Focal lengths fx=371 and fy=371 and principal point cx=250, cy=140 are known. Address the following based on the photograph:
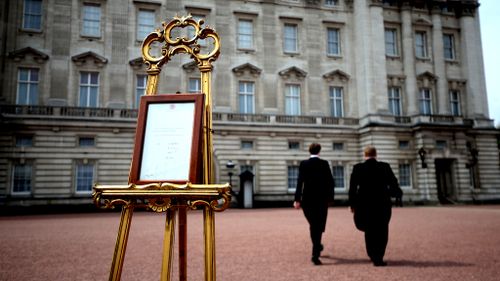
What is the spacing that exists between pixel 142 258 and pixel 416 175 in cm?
2606

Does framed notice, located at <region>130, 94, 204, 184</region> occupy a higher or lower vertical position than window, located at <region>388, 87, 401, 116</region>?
lower

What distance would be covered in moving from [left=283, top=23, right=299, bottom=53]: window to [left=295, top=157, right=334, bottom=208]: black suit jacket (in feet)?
76.0

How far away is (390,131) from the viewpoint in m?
27.8

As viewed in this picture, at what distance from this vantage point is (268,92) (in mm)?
27891

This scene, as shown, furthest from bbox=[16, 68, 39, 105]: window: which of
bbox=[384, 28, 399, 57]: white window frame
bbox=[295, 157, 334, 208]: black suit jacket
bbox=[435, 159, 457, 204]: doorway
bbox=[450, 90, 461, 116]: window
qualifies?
bbox=[450, 90, 461, 116]: window

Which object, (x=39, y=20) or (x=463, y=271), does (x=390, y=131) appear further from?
(x=39, y=20)

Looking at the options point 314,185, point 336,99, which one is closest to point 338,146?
point 336,99

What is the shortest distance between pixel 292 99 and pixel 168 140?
1012 inches

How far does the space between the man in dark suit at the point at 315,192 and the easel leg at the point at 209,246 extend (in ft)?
12.6

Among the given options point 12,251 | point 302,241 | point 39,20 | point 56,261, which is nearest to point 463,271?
point 302,241

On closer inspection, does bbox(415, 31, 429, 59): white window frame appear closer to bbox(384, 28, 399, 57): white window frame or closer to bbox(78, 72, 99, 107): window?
bbox(384, 28, 399, 57): white window frame

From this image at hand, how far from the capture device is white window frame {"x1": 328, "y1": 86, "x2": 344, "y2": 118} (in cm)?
2931

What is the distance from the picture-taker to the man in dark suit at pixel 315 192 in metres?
A: 6.84

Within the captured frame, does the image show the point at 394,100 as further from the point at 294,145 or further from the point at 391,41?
the point at 294,145
